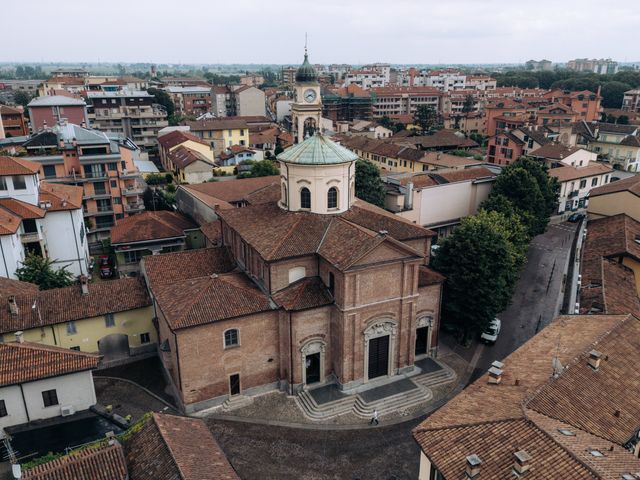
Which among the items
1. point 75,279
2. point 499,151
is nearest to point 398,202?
point 75,279

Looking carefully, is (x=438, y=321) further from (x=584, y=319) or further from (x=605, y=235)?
(x=605, y=235)

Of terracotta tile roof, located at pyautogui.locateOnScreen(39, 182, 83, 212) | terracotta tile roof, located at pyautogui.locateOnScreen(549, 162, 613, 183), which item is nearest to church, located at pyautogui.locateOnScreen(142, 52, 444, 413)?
terracotta tile roof, located at pyautogui.locateOnScreen(39, 182, 83, 212)

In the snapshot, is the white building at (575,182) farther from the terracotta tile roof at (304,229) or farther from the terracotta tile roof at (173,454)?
the terracotta tile roof at (173,454)

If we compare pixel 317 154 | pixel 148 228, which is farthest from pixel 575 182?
pixel 148 228

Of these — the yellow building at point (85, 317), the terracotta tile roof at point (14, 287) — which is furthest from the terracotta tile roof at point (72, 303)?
the terracotta tile roof at point (14, 287)

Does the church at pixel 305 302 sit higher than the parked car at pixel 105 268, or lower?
higher

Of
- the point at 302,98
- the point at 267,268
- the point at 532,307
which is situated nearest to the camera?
the point at 267,268

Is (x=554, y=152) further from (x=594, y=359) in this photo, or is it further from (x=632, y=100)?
(x=632, y=100)

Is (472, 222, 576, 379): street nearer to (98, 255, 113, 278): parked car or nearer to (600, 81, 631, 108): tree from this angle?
(98, 255, 113, 278): parked car
